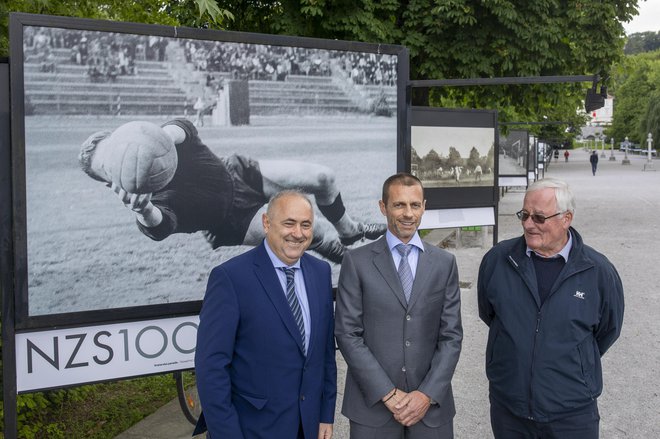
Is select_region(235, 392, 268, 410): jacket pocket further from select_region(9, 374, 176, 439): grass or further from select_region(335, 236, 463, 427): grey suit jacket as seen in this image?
select_region(9, 374, 176, 439): grass

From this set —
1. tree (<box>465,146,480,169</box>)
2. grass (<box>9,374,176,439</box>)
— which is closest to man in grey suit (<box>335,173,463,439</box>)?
grass (<box>9,374,176,439</box>)

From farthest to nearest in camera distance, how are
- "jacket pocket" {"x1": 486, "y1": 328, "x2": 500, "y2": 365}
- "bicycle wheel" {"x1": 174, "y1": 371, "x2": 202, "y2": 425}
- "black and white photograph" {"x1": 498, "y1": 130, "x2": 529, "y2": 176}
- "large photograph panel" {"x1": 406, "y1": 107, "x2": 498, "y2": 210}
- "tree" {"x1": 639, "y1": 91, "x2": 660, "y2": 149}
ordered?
"tree" {"x1": 639, "y1": 91, "x2": 660, "y2": 149} → "black and white photograph" {"x1": 498, "y1": 130, "x2": 529, "y2": 176} → "large photograph panel" {"x1": 406, "y1": 107, "x2": 498, "y2": 210} → "bicycle wheel" {"x1": 174, "y1": 371, "x2": 202, "y2": 425} → "jacket pocket" {"x1": 486, "y1": 328, "x2": 500, "y2": 365}

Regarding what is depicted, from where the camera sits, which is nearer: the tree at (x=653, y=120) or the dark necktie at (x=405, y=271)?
the dark necktie at (x=405, y=271)

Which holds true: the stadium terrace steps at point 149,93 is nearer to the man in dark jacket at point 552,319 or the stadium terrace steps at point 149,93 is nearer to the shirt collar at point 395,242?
the shirt collar at point 395,242

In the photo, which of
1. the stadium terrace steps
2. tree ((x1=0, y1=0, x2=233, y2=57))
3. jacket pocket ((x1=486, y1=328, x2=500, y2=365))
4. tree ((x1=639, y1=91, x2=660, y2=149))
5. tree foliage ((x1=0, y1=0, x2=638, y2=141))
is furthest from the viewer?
tree ((x1=639, y1=91, x2=660, y2=149))

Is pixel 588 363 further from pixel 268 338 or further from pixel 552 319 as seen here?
pixel 268 338

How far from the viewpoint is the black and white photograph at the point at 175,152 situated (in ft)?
12.9

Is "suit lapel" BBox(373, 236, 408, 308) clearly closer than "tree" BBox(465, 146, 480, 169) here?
Yes

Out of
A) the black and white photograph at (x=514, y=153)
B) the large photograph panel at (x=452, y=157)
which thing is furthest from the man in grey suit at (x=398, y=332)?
the black and white photograph at (x=514, y=153)

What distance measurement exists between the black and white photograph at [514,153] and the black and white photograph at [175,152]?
1837cm

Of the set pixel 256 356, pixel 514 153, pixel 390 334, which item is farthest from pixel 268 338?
pixel 514 153

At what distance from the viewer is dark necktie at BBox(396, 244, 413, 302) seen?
11.1 feet

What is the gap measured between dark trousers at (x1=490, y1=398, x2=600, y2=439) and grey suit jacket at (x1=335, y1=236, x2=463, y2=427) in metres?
0.31

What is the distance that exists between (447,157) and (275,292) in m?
7.30
